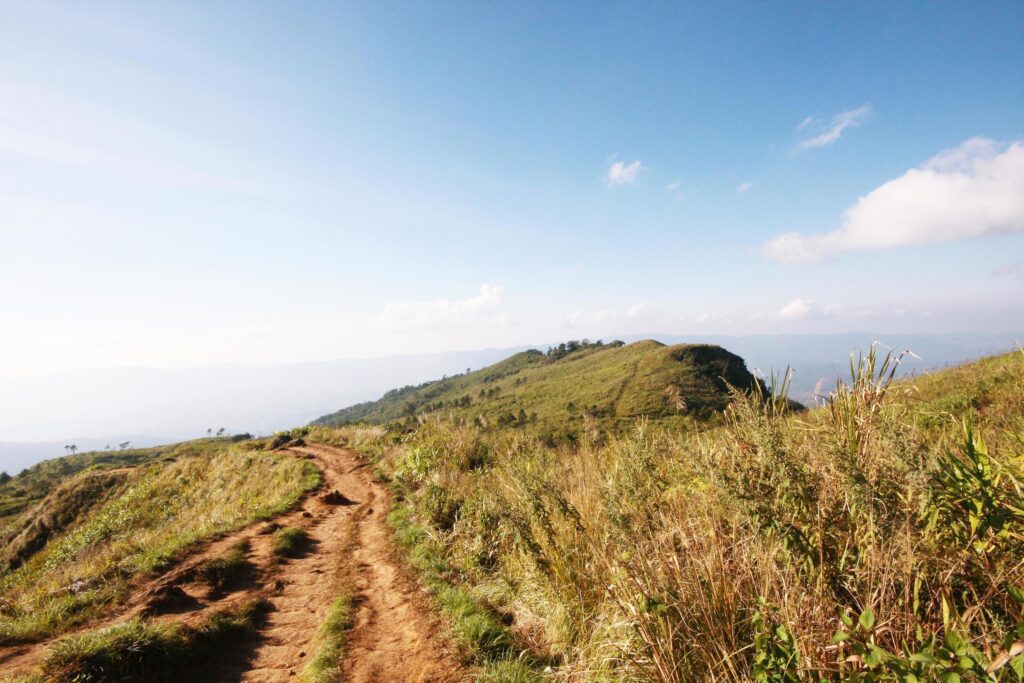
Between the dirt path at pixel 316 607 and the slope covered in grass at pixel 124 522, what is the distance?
63 cm

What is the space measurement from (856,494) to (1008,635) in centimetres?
95

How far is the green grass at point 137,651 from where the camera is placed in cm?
472

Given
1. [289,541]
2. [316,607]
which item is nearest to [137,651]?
[316,607]

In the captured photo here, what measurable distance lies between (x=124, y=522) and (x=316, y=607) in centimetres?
1956

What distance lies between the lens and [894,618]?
2.52m

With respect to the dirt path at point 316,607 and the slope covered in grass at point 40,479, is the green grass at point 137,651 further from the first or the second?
the slope covered in grass at point 40,479

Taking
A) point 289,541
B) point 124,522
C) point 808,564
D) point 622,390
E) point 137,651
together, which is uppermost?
point 808,564

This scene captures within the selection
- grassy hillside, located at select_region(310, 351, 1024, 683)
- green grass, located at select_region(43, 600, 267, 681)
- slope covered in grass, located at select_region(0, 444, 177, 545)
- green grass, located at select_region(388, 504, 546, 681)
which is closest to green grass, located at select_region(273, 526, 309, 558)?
green grass, located at select_region(388, 504, 546, 681)

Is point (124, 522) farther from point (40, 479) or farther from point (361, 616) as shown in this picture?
point (40, 479)

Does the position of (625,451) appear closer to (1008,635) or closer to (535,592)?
(535,592)

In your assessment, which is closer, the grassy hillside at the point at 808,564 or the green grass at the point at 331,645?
the grassy hillside at the point at 808,564

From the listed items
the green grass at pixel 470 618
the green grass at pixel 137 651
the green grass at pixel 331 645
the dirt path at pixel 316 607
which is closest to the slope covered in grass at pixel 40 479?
the dirt path at pixel 316 607

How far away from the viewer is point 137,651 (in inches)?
198

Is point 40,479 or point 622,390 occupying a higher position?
point 622,390
